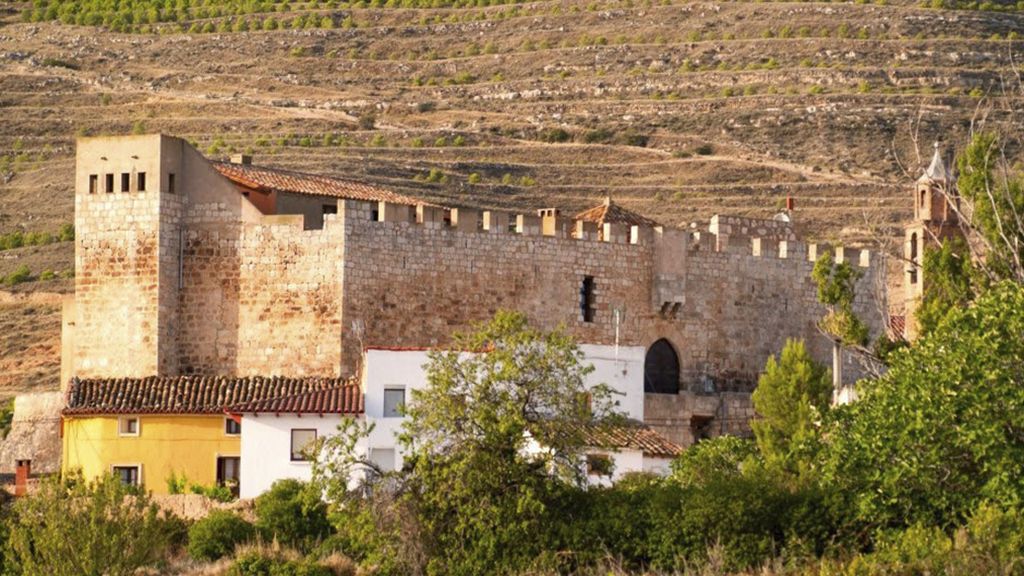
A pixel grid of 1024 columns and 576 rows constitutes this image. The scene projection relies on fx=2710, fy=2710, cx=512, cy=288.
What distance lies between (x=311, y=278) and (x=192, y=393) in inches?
127

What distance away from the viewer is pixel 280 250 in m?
47.3

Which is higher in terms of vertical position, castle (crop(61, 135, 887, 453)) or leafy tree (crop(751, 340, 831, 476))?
castle (crop(61, 135, 887, 453))

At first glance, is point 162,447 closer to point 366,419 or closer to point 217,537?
point 366,419

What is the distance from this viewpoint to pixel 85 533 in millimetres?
39250

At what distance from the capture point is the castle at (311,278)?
47.0m

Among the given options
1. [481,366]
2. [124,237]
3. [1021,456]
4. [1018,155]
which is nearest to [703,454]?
[481,366]

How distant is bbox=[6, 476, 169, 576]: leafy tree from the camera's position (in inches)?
1543

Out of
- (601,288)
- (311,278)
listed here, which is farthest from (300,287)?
(601,288)

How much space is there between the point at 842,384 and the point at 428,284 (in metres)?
8.32

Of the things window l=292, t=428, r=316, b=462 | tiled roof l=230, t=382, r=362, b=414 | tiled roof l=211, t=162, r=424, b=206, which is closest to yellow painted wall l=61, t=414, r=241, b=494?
tiled roof l=230, t=382, r=362, b=414

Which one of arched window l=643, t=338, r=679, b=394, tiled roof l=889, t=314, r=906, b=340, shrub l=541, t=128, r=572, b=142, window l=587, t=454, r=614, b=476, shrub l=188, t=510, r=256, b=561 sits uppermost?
shrub l=541, t=128, r=572, b=142

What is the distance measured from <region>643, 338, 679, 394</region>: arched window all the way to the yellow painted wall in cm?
960

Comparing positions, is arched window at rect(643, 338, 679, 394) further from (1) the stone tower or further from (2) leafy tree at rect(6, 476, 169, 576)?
(2) leafy tree at rect(6, 476, 169, 576)

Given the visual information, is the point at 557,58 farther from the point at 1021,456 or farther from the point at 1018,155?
the point at 1021,456
